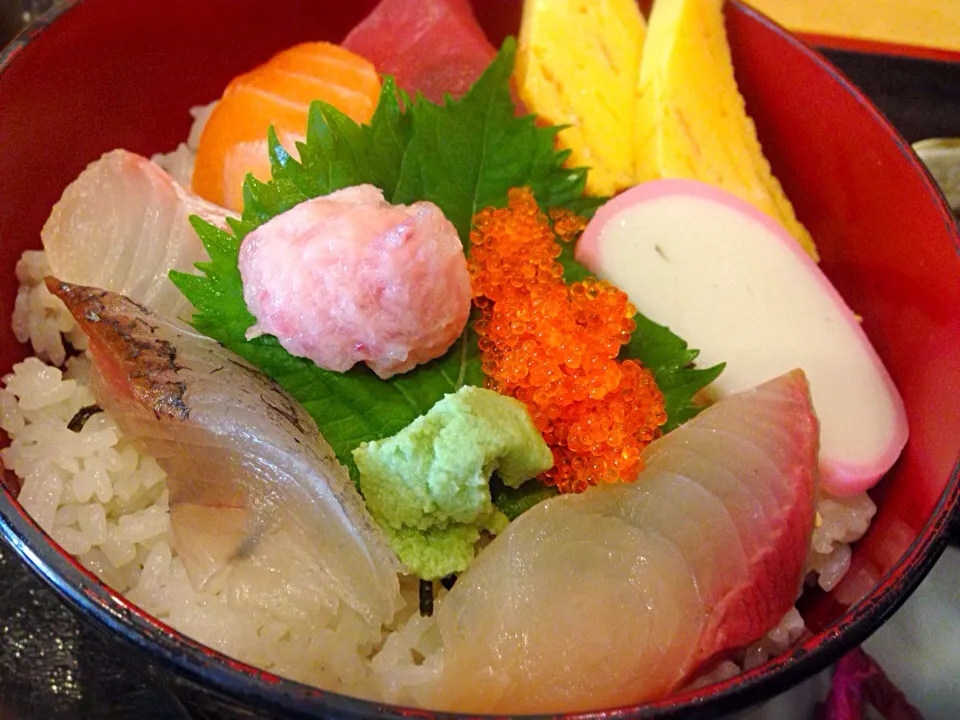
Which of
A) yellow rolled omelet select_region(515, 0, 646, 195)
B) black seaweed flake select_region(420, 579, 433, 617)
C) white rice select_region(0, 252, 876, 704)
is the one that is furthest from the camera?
yellow rolled omelet select_region(515, 0, 646, 195)

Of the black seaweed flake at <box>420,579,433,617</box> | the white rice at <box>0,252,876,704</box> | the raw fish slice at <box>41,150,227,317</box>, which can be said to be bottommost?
the black seaweed flake at <box>420,579,433,617</box>

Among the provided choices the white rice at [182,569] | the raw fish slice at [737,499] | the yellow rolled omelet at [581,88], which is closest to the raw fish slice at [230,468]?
the white rice at [182,569]

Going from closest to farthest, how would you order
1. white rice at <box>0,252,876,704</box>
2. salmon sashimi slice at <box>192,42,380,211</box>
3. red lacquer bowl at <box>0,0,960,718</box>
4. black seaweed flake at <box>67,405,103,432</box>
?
red lacquer bowl at <box>0,0,960,718</box> < white rice at <box>0,252,876,704</box> < black seaweed flake at <box>67,405,103,432</box> < salmon sashimi slice at <box>192,42,380,211</box>

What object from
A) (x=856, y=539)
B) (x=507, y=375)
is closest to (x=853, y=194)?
(x=856, y=539)

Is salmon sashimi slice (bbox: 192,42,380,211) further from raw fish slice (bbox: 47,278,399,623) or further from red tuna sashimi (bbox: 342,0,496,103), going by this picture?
raw fish slice (bbox: 47,278,399,623)

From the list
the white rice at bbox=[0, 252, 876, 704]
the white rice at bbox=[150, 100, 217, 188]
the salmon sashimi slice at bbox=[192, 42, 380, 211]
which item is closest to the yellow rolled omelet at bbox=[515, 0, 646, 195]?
the salmon sashimi slice at bbox=[192, 42, 380, 211]

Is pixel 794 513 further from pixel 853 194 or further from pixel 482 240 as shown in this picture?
pixel 853 194

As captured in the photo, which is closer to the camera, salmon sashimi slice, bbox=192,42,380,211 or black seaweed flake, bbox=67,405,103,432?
black seaweed flake, bbox=67,405,103,432

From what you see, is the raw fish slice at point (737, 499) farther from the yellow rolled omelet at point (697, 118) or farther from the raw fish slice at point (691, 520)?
the yellow rolled omelet at point (697, 118)
